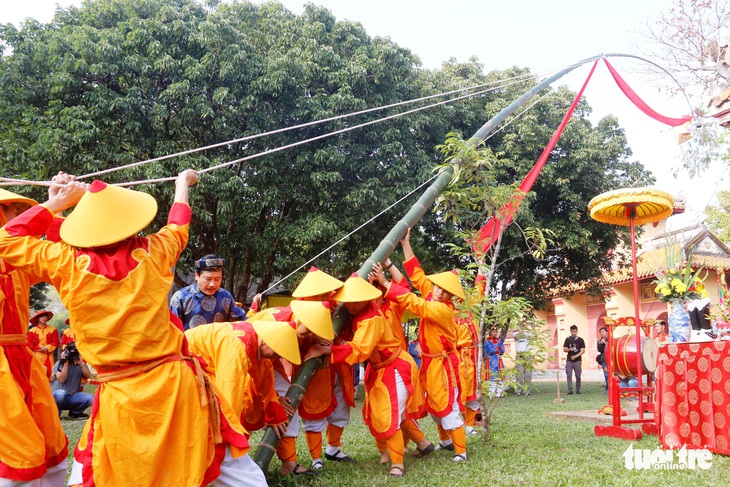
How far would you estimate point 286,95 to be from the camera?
12016mm

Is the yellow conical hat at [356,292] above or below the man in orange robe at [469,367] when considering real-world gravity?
above

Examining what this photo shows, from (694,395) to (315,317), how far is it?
13.3 ft

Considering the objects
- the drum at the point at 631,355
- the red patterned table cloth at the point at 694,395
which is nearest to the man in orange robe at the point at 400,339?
the red patterned table cloth at the point at 694,395

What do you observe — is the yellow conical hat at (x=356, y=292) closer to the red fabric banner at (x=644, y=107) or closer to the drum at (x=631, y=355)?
the drum at (x=631, y=355)

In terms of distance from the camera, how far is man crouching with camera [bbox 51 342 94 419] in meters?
9.30

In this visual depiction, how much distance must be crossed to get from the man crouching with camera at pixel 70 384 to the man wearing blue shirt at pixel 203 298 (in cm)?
526

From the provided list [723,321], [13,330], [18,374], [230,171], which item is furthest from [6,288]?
[230,171]

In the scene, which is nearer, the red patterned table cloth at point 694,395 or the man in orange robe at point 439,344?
the red patterned table cloth at point 694,395

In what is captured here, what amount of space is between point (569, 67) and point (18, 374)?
24.7 feet

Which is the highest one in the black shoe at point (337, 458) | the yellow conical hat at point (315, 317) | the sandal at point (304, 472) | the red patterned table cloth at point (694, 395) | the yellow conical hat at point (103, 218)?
the yellow conical hat at point (103, 218)

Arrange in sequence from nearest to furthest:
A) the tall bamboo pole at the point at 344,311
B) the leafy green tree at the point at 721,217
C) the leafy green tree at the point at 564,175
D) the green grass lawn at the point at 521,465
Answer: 1. the tall bamboo pole at the point at 344,311
2. the green grass lawn at the point at 521,465
3. the leafy green tree at the point at 564,175
4. the leafy green tree at the point at 721,217

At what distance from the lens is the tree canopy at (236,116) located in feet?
36.3

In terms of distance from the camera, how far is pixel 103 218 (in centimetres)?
286

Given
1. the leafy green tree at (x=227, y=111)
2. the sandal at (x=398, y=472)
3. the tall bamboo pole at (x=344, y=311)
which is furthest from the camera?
the leafy green tree at (x=227, y=111)
